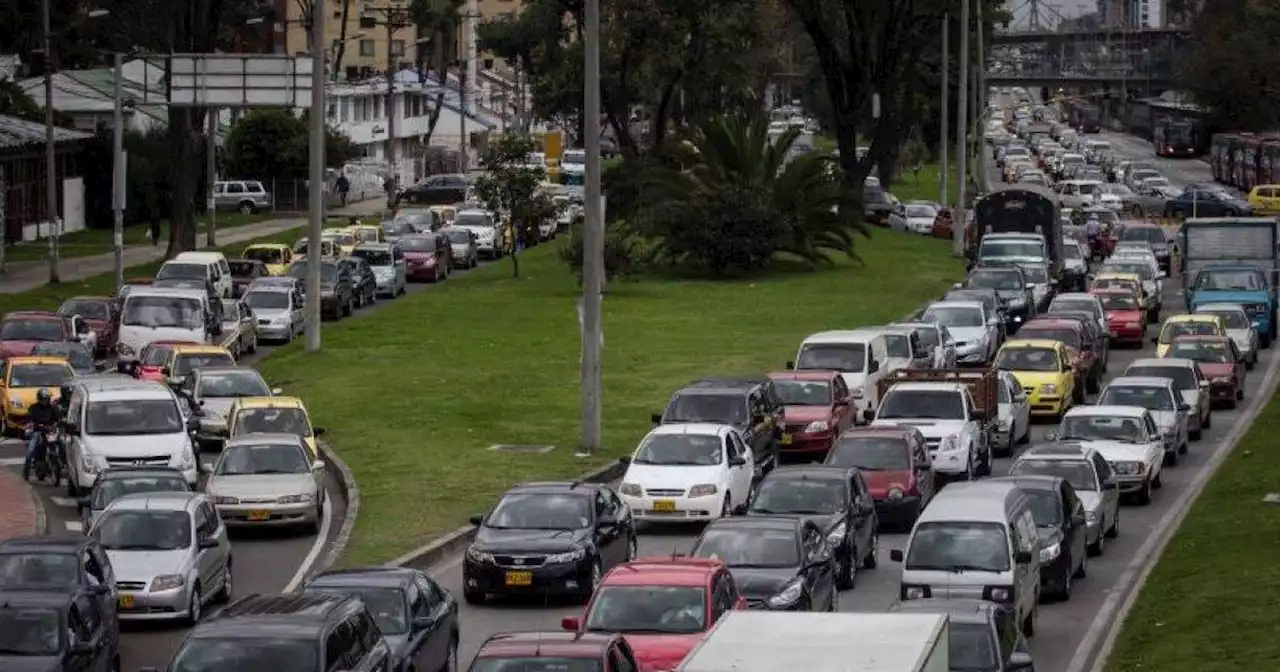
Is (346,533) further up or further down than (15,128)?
further down

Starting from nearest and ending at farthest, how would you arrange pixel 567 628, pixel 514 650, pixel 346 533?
pixel 514 650 < pixel 567 628 < pixel 346 533

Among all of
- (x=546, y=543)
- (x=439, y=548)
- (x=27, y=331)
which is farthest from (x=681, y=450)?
(x=27, y=331)

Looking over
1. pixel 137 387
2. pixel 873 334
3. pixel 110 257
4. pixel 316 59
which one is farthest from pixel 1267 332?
pixel 110 257

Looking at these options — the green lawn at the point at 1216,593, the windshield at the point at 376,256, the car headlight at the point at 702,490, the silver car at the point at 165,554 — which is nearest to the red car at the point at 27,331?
the windshield at the point at 376,256

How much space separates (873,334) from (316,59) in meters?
16.6

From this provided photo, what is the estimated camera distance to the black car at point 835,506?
101 feet

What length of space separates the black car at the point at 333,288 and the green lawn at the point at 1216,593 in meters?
32.3

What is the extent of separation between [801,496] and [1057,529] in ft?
10.3

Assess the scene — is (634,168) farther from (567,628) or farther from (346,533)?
(567,628)

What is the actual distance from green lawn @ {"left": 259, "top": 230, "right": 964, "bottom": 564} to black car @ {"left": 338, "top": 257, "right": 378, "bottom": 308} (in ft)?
3.55

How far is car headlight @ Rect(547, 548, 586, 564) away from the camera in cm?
2942

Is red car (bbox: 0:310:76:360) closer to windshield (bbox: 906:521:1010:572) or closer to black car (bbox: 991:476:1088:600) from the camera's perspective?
black car (bbox: 991:476:1088:600)

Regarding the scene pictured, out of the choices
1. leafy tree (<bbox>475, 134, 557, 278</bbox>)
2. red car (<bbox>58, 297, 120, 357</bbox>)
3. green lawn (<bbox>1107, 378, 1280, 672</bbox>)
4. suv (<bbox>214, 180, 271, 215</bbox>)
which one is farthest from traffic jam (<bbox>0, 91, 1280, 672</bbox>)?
suv (<bbox>214, 180, 271, 215</bbox>)

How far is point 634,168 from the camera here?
297 feet
